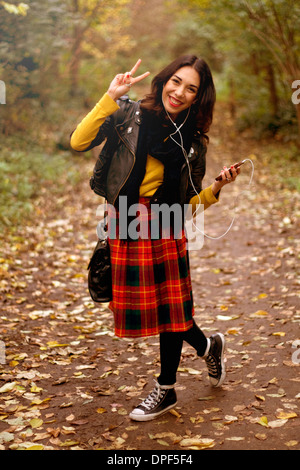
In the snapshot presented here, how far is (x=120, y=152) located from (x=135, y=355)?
2059 millimetres

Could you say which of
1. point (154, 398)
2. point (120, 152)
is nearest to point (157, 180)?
point (120, 152)

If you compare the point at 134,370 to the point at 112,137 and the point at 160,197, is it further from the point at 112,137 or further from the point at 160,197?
A: the point at 112,137

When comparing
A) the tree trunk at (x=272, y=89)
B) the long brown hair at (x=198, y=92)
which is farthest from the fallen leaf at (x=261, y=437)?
the tree trunk at (x=272, y=89)

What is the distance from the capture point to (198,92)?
2928 mm

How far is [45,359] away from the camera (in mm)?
4098

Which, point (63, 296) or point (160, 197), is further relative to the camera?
point (63, 296)

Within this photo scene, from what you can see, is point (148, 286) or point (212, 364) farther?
point (212, 364)

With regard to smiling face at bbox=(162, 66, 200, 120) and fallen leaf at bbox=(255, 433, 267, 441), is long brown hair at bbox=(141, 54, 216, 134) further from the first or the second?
fallen leaf at bbox=(255, 433, 267, 441)

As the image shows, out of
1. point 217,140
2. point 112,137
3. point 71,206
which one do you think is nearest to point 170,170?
point 112,137

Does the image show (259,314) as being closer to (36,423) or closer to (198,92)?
(36,423)

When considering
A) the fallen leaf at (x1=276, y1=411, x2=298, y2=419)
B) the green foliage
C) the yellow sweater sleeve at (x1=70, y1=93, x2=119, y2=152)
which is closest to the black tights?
the fallen leaf at (x1=276, y1=411, x2=298, y2=419)
